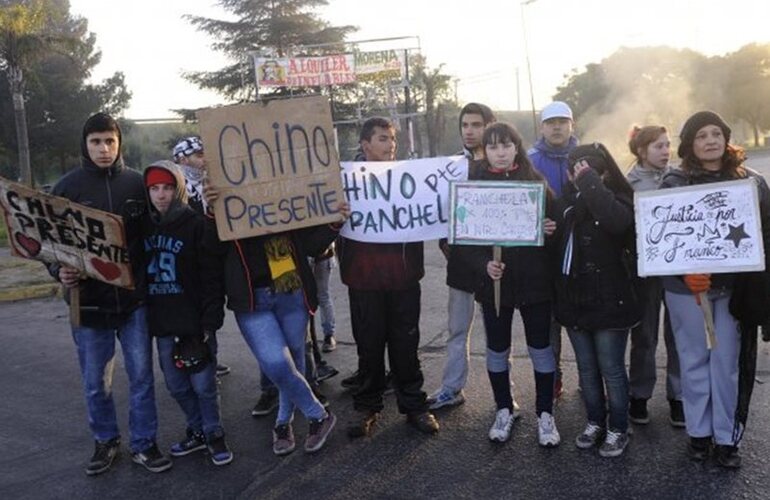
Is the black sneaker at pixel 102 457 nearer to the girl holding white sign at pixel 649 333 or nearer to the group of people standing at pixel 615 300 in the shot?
the group of people standing at pixel 615 300

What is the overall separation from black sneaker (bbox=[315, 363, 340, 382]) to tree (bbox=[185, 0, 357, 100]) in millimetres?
32054

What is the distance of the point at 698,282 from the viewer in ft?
11.2

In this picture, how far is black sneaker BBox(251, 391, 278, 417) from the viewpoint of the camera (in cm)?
479

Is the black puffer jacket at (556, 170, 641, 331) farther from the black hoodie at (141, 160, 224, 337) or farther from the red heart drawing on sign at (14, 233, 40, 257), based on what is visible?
the red heart drawing on sign at (14, 233, 40, 257)

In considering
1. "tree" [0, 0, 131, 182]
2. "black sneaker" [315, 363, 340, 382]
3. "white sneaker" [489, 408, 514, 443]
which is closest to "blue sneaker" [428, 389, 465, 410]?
"white sneaker" [489, 408, 514, 443]

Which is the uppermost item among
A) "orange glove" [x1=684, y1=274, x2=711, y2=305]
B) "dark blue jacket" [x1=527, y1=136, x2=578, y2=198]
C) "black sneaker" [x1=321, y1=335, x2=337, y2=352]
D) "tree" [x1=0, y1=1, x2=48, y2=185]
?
"tree" [x1=0, y1=1, x2=48, y2=185]

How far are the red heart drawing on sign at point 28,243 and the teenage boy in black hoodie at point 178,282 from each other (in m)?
0.60

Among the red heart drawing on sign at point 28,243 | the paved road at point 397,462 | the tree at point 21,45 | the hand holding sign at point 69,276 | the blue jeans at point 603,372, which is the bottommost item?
the paved road at point 397,462

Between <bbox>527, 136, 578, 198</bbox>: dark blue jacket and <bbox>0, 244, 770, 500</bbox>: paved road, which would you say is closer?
<bbox>0, 244, 770, 500</bbox>: paved road

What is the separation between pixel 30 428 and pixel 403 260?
3019mm

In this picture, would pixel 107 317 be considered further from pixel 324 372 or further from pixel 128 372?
pixel 324 372

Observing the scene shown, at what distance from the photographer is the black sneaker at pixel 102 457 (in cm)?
403

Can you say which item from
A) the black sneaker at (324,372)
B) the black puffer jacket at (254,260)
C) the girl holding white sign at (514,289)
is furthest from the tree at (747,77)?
the black puffer jacket at (254,260)

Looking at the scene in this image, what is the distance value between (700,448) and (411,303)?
1.86m
